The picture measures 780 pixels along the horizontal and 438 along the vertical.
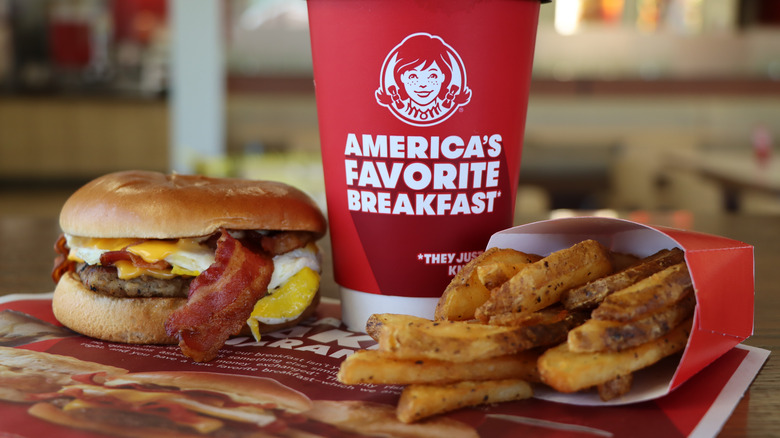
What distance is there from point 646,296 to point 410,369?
29 centimetres

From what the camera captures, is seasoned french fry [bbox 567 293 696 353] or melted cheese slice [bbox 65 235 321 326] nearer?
seasoned french fry [bbox 567 293 696 353]

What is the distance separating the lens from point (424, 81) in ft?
3.60

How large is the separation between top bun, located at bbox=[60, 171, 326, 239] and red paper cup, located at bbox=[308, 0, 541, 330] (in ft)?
0.32

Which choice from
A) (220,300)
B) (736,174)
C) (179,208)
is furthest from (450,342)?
(736,174)

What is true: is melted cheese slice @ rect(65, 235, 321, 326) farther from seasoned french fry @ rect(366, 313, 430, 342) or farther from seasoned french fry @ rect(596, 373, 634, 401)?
seasoned french fry @ rect(596, 373, 634, 401)

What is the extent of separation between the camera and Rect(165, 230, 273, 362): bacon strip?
41.9 inches

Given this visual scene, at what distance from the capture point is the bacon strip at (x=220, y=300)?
106 cm

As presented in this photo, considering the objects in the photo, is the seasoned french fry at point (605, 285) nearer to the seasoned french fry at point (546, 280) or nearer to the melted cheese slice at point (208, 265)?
the seasoned french fry at point (546, 280)

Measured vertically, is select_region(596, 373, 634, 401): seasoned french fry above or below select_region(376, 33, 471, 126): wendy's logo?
below

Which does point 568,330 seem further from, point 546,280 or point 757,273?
point 757,273

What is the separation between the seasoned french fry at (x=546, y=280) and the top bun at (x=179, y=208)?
0.45 meters

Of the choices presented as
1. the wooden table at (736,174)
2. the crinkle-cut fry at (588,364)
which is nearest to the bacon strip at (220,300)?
the crinkle-cut fry at (588,364)

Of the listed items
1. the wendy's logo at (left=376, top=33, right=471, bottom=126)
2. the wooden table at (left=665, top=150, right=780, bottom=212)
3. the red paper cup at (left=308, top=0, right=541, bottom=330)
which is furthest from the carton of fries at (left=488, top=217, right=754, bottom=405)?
the wooden table at (left=665, top=150, right=780, bottom=212)

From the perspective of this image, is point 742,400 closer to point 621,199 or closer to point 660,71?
point 621,199
